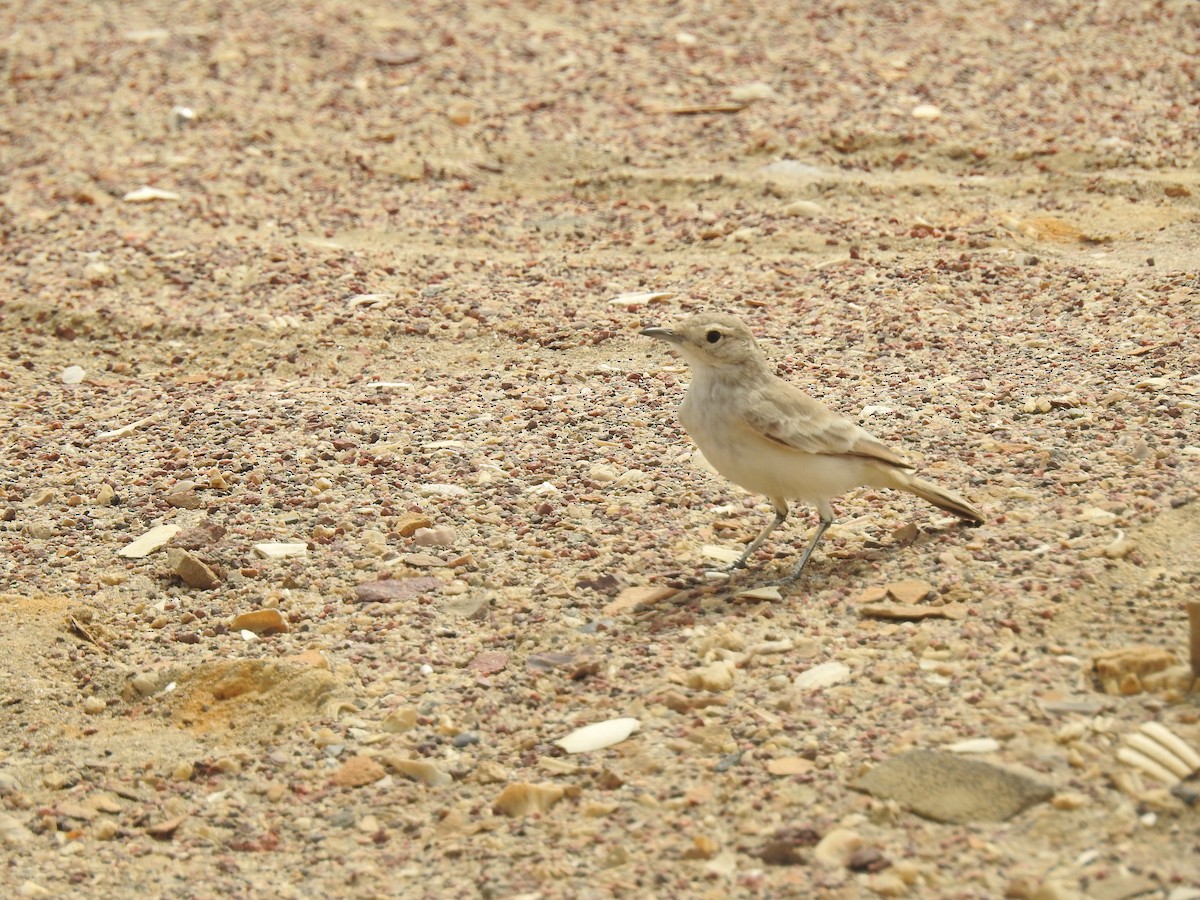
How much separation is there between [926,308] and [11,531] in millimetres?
3783

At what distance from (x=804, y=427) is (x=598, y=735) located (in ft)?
4.15

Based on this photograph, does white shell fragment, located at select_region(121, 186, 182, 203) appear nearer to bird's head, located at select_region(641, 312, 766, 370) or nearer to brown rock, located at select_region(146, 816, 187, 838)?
bird's head, located at select_region(641, 312, 766, 370)

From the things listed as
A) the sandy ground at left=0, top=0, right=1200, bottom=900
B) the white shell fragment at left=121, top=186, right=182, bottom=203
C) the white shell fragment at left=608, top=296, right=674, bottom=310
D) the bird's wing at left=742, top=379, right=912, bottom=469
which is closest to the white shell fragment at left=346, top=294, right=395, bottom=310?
the sandy ground at left=0, top=0, right=1200, bottom=900

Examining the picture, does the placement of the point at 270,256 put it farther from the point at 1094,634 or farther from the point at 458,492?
the point at 1094,634

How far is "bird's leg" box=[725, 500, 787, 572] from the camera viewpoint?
5047 mm

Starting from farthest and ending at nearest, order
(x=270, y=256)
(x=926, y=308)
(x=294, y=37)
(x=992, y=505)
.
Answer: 1. (x=294, y=37)
2. (x=270, y=256)
3. (x=926, y=308)
4. (x=992, y=505)

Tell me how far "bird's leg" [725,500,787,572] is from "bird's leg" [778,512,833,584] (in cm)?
12

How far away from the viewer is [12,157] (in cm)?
939

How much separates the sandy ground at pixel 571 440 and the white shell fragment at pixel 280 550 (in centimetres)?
3

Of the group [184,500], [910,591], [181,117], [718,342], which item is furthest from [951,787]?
[181,117]

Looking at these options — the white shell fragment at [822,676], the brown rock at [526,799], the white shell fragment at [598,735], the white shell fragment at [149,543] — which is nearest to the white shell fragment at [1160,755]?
the white shell fragment at [822,676]

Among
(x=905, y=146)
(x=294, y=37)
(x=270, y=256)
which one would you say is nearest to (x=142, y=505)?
(x=270, y=256)

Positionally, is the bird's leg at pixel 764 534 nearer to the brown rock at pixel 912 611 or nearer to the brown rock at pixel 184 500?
the brown rock at pixel 912 611

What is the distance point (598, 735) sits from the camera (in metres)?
4.16
